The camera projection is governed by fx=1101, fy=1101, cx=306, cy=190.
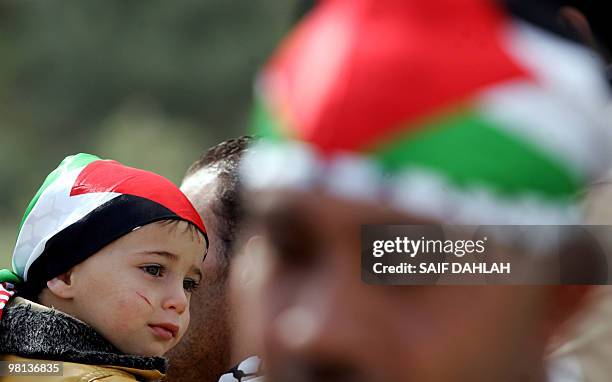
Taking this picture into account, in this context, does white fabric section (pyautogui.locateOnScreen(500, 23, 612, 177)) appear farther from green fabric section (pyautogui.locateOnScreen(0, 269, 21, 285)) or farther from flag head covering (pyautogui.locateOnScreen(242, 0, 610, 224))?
green fabric section (pyautogui.locateOnScreen(0, 269, 21, 285))

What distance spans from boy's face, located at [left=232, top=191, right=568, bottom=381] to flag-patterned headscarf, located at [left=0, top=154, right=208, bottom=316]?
1.17 metres

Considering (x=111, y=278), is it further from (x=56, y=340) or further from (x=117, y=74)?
(x=117, y=74)

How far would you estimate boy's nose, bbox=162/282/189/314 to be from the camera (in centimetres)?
199

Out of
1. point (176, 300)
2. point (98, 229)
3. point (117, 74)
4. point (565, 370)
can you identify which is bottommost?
point (565, 370)

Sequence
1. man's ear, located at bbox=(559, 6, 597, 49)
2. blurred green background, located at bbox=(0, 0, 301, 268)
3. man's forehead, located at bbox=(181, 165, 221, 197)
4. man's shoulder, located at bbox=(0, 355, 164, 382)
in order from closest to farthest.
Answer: man's ear, located at bbox=(559, 6, 597, 49) < man's shoulder, located at bbox=(0, 355, 164, 382) < man's forehead, located at bbox=(181, 165, 221, 197) < blurred green background, located at bbox=(0, 0, 301, 268)

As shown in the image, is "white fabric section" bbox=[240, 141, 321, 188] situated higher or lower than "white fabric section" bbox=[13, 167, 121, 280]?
lower

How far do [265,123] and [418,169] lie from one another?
162 millimetres

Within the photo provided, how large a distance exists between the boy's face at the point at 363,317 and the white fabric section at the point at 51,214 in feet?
4.07

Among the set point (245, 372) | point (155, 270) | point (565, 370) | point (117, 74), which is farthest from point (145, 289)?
point (117, 74)

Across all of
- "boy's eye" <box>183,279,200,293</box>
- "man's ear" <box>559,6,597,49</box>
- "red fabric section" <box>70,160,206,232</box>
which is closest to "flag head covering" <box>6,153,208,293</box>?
"red fabric section" <box>70,160,206,232</box>

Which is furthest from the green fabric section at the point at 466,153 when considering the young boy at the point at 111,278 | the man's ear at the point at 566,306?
the young boy at the point at 111,278

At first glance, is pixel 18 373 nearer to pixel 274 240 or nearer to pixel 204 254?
pixel 204 254

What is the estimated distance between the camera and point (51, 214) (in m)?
2.11

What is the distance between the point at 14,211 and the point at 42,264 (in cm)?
708
